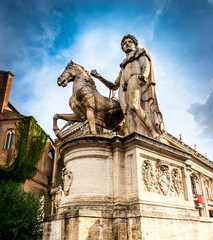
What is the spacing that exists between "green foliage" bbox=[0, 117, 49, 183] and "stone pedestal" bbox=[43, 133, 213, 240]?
2369cm

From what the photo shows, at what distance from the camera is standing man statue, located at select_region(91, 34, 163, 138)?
5855mm

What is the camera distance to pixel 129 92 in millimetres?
6148

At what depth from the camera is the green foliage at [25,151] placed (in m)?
27.0

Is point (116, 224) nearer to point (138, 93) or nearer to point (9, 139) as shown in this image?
point (138, 93)

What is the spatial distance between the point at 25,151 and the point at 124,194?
86.0 feet

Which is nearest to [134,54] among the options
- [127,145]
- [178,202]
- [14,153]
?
[127,145]

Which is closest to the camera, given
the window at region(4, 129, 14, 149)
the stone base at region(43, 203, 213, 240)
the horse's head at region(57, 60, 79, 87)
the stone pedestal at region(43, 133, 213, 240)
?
the stone base at region(43, 203, 213, 240)

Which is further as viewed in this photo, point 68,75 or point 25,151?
point 25,151

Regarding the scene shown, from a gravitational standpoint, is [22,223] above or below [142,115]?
below

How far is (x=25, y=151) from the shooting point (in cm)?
2883

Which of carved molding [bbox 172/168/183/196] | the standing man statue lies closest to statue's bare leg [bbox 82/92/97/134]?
the standing man statue

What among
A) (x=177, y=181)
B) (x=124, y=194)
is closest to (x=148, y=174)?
(x=124, y=194)

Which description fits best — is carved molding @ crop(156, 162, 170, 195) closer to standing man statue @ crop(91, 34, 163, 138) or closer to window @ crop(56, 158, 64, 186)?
standing man statue @ crop(91, 34, 163, 138)

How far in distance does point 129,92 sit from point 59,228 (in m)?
3.55
